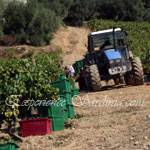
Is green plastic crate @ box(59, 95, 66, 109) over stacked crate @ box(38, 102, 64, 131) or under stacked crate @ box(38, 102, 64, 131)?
over

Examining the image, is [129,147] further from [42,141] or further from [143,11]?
[143,11]

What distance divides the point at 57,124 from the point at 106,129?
117 centimetres

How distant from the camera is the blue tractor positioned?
49.5 ft

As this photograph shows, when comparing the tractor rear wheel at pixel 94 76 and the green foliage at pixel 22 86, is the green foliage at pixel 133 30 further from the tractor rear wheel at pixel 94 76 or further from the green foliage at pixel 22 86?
the green foliage at pixel 22 86

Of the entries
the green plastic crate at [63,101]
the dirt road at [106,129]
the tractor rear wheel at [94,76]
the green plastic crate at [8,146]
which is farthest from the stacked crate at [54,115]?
the tractor rear wheel at [94,76]

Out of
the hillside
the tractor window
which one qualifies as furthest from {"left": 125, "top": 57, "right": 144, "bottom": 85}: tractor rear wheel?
the hillside

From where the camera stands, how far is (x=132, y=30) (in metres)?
46.9

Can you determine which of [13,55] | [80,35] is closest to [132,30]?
[80,35]

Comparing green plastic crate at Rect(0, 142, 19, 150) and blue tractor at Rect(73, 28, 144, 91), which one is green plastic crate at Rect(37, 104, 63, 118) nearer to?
green plastic crate at Rect(0, 142, 19, 150)

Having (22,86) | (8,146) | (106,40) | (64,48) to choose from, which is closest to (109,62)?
(106,40)

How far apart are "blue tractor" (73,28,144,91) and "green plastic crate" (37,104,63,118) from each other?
614 cm

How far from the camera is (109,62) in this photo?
15.1m

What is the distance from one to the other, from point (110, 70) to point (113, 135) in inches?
301

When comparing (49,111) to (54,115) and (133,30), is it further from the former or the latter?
(133,30)
